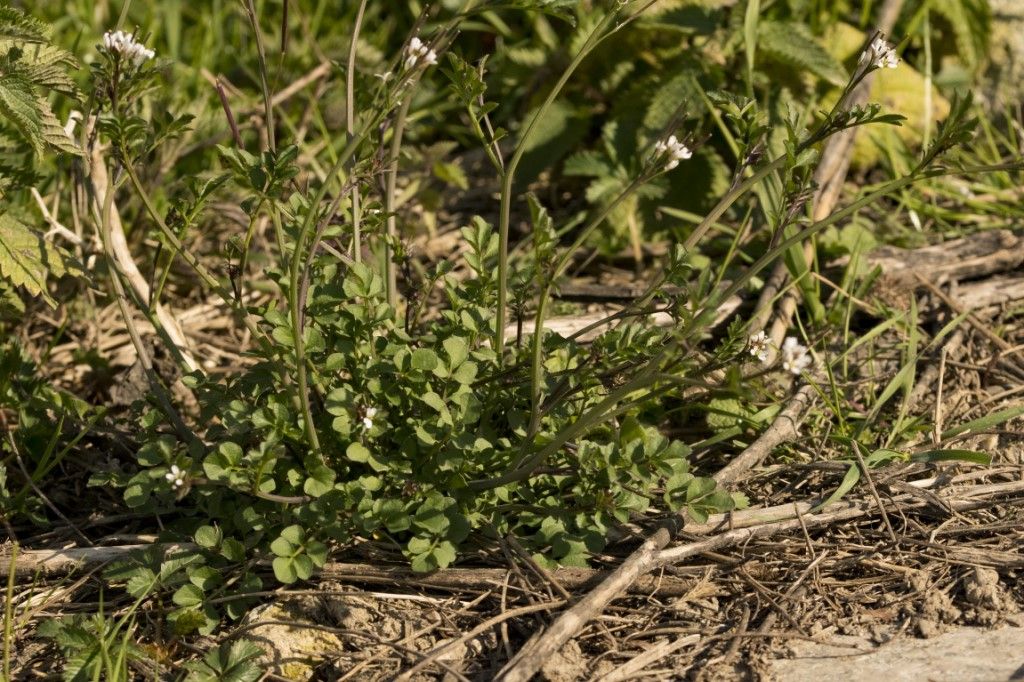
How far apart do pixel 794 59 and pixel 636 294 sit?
942mm

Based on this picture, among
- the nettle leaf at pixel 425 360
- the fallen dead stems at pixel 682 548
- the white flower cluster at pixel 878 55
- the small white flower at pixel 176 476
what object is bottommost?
the fallen dead stems at pixel 682 548

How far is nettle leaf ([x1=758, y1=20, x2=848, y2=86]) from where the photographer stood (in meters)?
3.40

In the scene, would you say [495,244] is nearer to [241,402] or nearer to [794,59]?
[241,402]

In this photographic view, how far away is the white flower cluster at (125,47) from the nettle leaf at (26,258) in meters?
0.66

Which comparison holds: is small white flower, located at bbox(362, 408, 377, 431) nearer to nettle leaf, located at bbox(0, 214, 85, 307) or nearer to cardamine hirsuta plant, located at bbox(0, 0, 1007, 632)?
cardamine hirsuta plant, located at bbox(0, 0, 1007, 632)

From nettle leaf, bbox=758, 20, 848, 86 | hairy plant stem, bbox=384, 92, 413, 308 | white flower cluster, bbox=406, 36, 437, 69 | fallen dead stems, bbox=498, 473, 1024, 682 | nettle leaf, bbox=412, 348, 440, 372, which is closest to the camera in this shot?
white flower cluster, bbox=406, 36, 437, 69

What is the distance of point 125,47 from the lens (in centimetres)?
195

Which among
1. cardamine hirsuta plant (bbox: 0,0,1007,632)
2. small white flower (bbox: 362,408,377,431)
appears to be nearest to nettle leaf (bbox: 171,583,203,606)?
cardamine hirsuta plant (bbox: 0,0,1007,632)

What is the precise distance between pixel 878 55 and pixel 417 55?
805 millimetres

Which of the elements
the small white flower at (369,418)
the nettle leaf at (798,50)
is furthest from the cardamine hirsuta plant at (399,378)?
the nettle leaf at (798,50)

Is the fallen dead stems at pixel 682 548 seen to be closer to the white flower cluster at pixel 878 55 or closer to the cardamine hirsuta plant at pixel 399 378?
the cardamine hirsuta plant at pixel 399 378

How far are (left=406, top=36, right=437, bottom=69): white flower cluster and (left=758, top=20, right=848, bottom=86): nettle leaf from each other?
185 cm

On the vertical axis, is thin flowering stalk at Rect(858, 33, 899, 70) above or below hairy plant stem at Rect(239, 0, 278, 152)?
above

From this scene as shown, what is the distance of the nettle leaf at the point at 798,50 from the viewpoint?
134 inches
